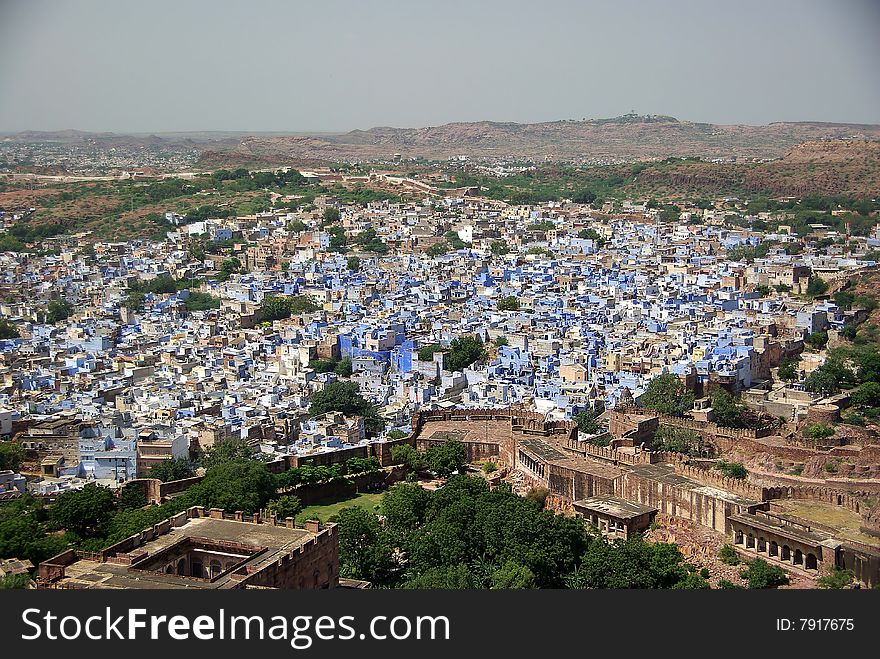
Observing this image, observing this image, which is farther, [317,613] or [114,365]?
[114,365]

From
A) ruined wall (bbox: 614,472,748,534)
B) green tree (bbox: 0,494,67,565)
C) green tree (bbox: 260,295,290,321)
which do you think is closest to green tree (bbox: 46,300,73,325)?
green tree (bbox: 260,295,290,321)

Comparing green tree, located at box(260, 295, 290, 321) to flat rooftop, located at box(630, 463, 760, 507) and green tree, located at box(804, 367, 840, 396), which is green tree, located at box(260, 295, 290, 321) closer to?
green tree, located at box(804, 367, 840, 396)

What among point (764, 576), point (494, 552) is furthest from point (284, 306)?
point (764, 576)

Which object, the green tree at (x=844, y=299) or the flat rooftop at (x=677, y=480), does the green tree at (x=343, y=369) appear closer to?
the flat rooftop at (x=677, y=480)

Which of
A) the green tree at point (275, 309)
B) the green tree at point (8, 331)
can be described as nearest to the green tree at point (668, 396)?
the green tree at point (275, 309)

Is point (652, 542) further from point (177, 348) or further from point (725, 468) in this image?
point (177, 348)

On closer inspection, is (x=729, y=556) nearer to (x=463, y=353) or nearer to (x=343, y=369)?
(x=463, y=353)

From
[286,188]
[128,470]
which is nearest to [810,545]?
[128,470]
